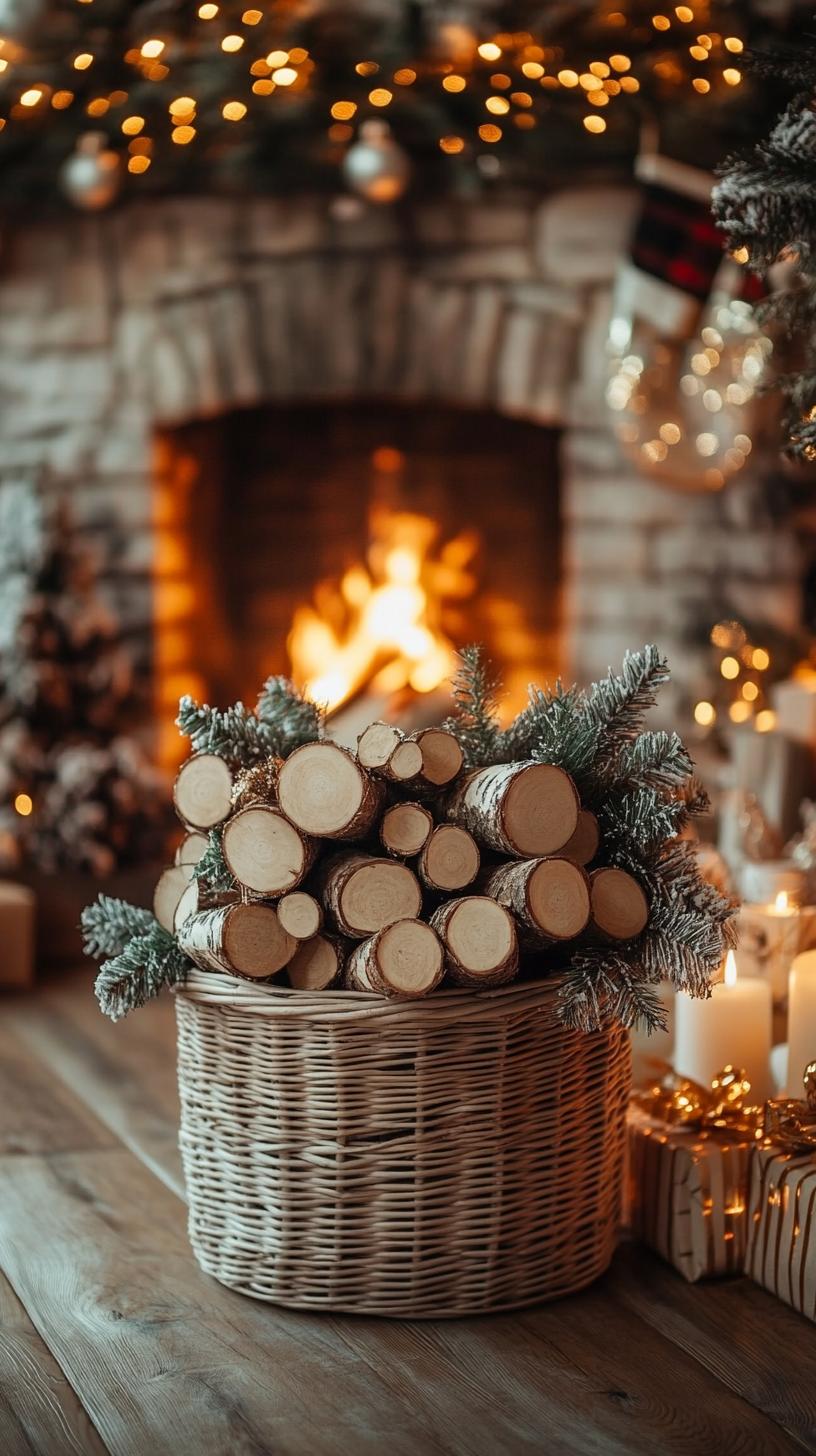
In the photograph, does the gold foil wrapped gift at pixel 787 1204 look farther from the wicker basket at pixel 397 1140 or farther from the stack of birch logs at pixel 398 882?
the stack of birch logs at pixel 398 882

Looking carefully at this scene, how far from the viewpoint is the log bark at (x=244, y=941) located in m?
1.57

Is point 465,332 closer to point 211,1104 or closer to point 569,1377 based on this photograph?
point 211,1104

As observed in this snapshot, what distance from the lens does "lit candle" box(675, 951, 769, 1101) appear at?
185cm

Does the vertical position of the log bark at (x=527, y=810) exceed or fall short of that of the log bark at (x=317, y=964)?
it exceeds it

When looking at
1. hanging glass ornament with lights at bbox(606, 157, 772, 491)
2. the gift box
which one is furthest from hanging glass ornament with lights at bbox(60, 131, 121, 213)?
the gift box

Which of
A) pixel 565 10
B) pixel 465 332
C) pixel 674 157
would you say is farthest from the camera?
pixel 465 332

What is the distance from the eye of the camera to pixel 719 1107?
1.79 meters

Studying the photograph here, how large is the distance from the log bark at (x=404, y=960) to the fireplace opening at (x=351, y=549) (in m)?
1.98

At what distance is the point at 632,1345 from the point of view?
1.60 m

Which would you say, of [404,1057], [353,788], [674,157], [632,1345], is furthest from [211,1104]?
[674,157]

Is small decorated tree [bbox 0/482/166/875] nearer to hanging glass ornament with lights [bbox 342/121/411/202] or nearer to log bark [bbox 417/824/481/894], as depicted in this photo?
hanging glass ornament with lights [bbox 342/121/411/202]

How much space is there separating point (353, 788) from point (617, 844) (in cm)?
29

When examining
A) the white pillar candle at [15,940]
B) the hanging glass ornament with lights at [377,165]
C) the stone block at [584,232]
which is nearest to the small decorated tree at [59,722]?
the white pillar candle at [15,940]

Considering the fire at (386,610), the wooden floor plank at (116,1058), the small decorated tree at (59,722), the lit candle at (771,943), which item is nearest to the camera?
the lit candle at (771,943)
